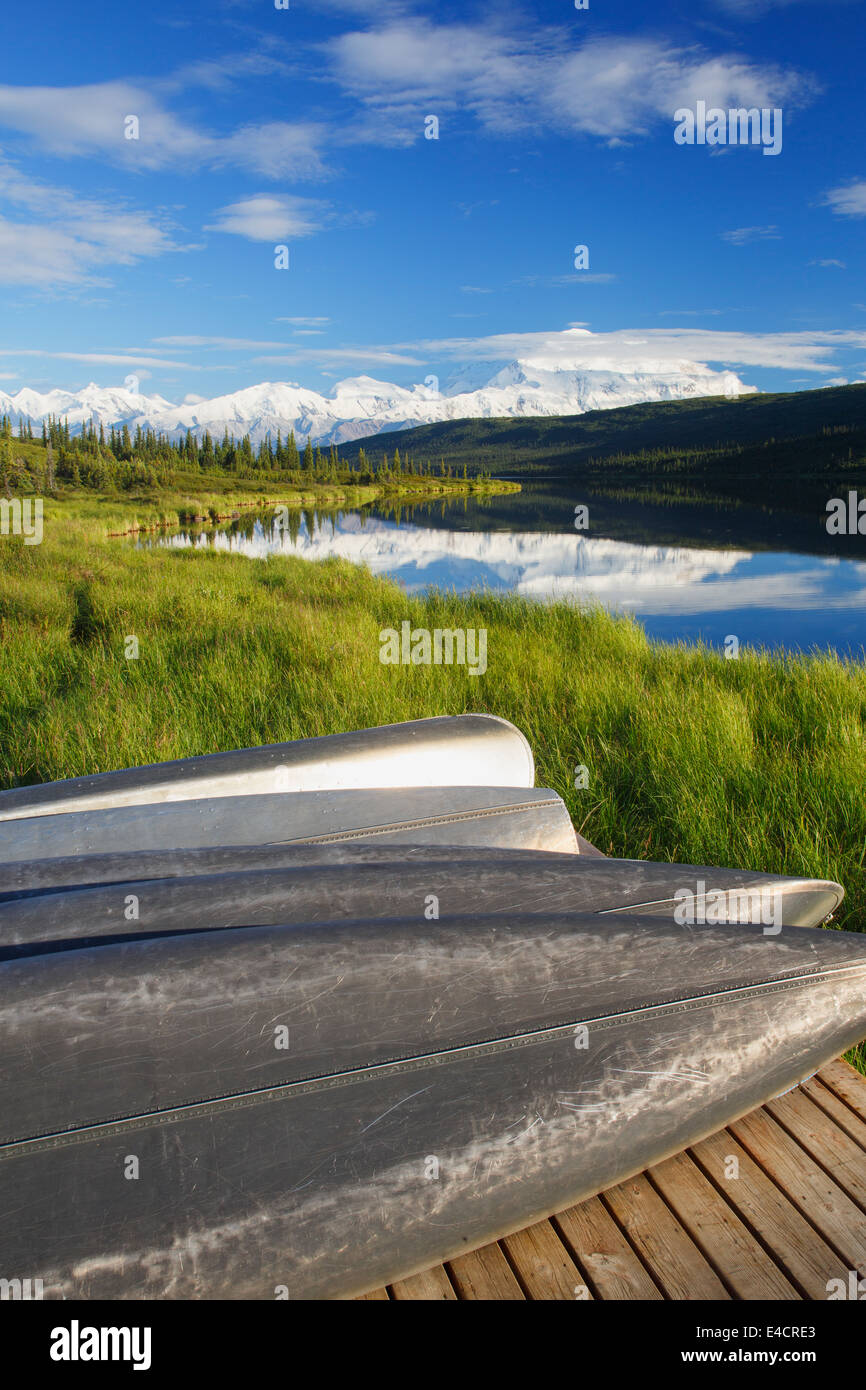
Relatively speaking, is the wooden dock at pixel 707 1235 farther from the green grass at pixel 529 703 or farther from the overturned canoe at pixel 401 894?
the green grass at pixel 529 703

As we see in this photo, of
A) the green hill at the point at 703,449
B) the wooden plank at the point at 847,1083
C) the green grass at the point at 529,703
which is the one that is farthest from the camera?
the green hill at the point at 703,449

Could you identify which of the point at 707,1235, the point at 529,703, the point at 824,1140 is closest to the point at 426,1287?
the point at 707,1235

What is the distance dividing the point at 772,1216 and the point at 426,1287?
83cm

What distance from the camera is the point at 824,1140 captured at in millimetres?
2158

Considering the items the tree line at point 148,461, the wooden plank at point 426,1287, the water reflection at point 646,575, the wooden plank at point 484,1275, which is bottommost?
the wooden plank at point 426,1287

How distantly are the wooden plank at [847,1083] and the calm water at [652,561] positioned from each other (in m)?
9.59

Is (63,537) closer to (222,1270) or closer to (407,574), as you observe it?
(407,574)

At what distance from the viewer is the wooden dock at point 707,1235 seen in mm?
1764

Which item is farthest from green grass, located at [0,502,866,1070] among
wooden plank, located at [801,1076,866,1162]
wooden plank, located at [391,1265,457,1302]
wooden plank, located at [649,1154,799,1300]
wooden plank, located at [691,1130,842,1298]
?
wooden plank, located at [391,1265,457,1302]

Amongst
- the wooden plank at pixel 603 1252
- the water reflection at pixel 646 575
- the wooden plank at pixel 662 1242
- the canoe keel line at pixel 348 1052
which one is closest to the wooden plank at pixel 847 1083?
the canoe keel line at pixel 348 1052

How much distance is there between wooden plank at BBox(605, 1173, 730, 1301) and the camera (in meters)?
1.75

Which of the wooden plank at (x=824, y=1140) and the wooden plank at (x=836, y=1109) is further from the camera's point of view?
the wooden plank at (x=836, y=1109)

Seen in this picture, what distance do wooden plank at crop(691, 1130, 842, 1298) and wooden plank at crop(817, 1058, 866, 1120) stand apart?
410mm

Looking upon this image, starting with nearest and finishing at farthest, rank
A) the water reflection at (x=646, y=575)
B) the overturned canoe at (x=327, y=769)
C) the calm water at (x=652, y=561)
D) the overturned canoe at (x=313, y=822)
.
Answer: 1. the overturned canoe at (x=313, y=822)
2. the overturned canoe at (x=327, y=769)
3. the water reflection at (x=646, y=575)
4. the calm water at (x=652, y=561)
